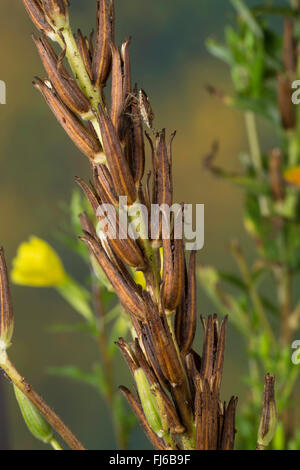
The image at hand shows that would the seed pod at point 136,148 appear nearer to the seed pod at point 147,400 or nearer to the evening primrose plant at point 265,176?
the seed pod at point 147,400

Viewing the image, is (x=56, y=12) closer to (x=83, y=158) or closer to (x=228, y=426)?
(x=228, y=426)

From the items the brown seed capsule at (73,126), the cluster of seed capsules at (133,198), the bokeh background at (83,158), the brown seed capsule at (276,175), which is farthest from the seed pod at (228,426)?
the bokeh background at (83,158)

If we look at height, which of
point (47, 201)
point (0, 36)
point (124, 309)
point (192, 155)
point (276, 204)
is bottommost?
point (124, 309)

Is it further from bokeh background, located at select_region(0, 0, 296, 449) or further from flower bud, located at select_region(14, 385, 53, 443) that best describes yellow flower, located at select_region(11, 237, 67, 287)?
bokeh background, located at select_region(0, 0, 296, 449)

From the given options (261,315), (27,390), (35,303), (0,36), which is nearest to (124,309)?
(27,390)

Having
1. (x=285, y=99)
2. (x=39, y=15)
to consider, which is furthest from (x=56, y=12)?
(x=285, y=99)

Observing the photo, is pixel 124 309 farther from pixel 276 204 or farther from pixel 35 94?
pixel 35 94
